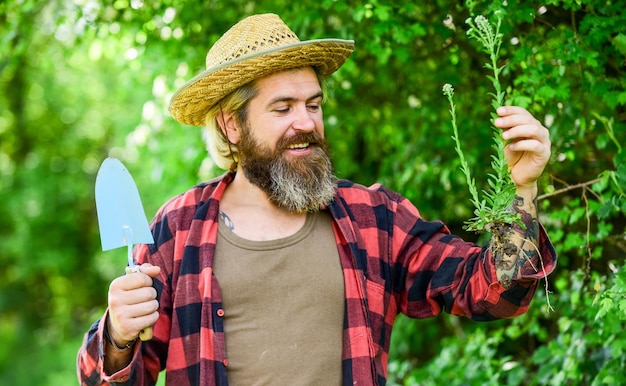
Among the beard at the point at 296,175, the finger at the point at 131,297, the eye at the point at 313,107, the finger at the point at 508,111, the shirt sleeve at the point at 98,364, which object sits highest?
the eye at the point at 313,107

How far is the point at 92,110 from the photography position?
17.7 meters

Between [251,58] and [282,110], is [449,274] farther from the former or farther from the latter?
[251,58]

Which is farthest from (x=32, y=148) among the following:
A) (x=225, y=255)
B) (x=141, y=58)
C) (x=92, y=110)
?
(x=225, y=255)

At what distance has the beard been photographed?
106 inches

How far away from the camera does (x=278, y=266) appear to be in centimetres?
261

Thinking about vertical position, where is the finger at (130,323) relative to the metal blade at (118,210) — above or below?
below

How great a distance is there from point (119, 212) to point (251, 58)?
2.29 feet

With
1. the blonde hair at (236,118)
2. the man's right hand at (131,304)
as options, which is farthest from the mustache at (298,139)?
the man's right hand at (131,304)

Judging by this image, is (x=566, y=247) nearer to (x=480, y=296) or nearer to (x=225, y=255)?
(x=480, y=296)

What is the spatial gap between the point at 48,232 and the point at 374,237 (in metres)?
15.0

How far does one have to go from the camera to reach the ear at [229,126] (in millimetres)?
2939

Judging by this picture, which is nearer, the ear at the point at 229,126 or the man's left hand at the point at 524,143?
the man's left hand at the point at 524,143

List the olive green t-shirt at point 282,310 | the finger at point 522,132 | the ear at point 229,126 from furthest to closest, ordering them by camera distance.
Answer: the ear at point 229,126 < the olive green t-shirt at point 282,310 < the finger at point 522,132

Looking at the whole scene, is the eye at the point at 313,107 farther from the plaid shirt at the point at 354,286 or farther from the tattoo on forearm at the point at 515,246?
the tattoo on forearm at the point at 515,246
